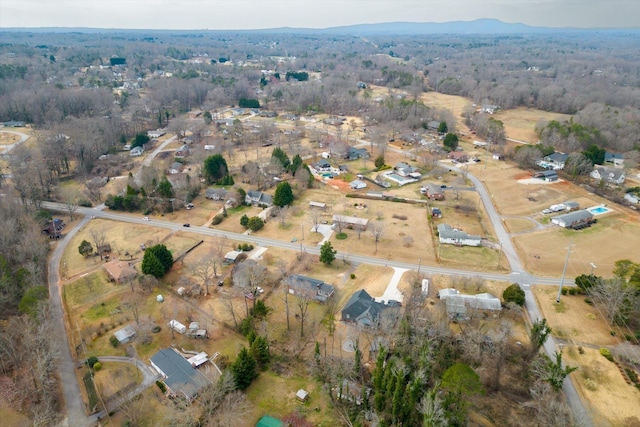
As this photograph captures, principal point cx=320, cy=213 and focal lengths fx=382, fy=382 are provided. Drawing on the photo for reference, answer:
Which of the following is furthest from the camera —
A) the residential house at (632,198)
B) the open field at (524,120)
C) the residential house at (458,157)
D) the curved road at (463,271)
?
the open field at (524,120)

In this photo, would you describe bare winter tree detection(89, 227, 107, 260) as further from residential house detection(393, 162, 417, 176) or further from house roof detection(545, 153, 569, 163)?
house roof detection(545, 153, 569, 163)

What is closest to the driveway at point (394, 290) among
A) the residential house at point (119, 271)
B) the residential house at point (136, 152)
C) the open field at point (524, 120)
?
the residential house at point (119, 271)

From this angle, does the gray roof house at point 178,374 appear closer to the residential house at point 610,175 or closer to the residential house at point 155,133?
the residential house at point 610,175

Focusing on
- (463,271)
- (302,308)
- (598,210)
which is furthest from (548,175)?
(302,308)

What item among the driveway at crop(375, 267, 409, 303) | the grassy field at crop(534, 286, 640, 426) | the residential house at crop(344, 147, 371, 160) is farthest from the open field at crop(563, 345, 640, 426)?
the residential house at crop(344, 147, 371, 160)

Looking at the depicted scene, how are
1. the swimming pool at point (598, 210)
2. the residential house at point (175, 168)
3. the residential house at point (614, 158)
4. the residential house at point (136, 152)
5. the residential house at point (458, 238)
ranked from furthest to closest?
the residential house at point (136, 152) < the residential house at point (175, 168) < the residential house at point (614, 158) < the swimming pool at point (598, 210) < the residential house at point (458, 238)

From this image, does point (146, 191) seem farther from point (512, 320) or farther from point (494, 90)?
point (494, 90)
